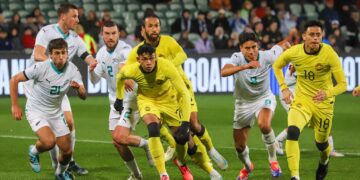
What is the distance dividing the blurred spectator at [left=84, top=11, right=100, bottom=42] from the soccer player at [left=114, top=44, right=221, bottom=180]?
14633 mm

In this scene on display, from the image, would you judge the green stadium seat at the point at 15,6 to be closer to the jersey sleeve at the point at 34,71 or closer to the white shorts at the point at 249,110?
the white shorts at the point at 249,110

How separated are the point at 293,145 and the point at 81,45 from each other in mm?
3691

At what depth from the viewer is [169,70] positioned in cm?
1200

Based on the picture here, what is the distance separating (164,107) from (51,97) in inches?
63.1

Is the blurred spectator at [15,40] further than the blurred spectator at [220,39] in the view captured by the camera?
No

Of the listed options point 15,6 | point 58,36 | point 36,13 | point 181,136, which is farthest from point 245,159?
point 15,6

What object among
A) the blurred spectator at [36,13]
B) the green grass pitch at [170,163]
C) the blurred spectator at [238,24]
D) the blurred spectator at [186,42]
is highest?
the blurred spectator at [36,13]

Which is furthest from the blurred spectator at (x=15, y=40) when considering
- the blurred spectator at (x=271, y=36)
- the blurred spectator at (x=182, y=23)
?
the blurred spectator at (x=271, y=36)

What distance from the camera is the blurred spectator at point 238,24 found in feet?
93.8

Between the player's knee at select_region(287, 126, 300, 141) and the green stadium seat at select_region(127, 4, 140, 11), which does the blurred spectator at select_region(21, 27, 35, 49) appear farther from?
the player's knee at select_region(287, 126, 300, 141)

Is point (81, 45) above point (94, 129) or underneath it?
above

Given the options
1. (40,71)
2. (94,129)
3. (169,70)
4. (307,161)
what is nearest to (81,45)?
(40,71)

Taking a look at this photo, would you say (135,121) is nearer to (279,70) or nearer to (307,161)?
(279,70)

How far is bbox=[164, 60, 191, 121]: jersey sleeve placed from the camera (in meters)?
11.9
